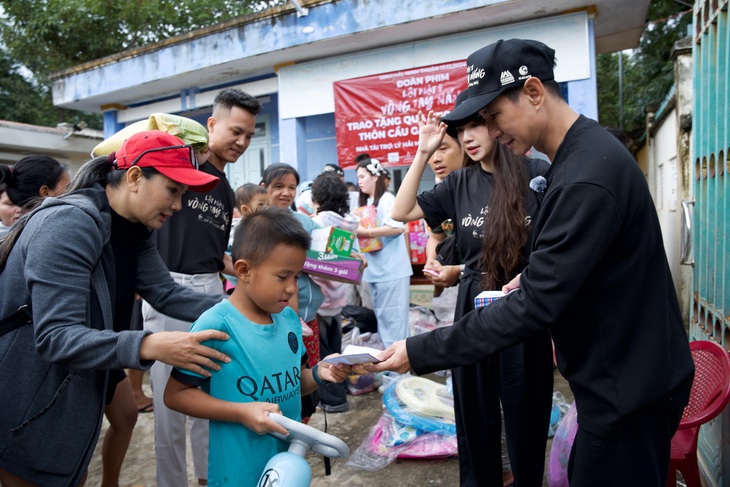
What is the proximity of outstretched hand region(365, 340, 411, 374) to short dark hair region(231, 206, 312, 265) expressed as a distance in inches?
19.6

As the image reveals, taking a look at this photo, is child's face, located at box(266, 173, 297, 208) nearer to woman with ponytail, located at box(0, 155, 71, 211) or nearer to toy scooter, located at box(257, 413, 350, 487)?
woman with ponytail, located at box(0, 155, 71, 211)

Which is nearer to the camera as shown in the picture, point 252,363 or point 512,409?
point 252,363

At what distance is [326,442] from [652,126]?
30.9 feet

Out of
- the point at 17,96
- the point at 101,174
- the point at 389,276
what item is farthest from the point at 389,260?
the point at 17,96

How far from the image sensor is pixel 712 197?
2824 mm

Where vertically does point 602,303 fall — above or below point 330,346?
above

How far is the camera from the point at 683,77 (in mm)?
5285

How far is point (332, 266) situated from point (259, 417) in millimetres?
2267

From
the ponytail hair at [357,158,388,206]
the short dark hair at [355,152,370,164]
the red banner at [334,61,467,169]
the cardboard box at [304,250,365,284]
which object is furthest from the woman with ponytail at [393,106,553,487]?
the red banner at [334,61,467,169]

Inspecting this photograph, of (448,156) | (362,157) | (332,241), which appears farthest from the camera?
(362,157)

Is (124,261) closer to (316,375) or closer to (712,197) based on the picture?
(316,375)

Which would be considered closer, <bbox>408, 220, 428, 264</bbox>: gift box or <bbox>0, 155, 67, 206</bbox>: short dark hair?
<bbox>0, 155, 67, 206</bbox>: short dark hair

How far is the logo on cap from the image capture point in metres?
1.65

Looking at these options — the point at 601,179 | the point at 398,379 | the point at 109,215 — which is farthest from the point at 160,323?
the point at 601,179
